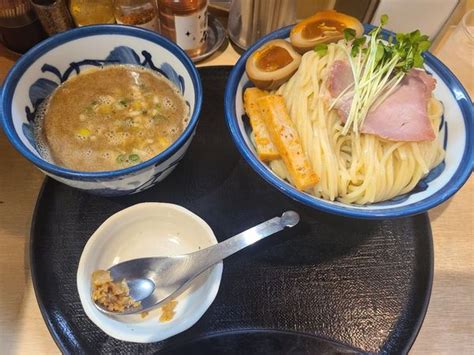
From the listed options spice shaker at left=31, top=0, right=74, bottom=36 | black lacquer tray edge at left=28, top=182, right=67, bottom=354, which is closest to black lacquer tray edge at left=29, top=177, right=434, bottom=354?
black lacquer tray edge at left=28, top=182, right=67, bottom=354

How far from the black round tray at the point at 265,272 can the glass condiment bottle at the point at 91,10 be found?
64cm

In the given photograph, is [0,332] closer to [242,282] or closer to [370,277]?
[242,282]

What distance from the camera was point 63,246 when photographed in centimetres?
109

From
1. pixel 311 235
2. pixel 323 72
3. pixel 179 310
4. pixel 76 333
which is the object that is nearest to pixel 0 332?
pixel 76 333

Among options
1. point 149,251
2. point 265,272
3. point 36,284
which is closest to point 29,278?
point 36,284

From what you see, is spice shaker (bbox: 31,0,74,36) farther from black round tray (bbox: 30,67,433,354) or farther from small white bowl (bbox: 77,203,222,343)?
small white bowl (bbox: 77,203,222,343)

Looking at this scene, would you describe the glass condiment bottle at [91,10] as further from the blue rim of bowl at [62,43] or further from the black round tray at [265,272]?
the black round tray at [265,272]

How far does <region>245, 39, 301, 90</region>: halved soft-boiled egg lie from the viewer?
43.9 inches

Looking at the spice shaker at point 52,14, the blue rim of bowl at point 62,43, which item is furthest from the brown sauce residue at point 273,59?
the spice shaker at point 52,14

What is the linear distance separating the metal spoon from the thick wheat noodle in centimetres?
22

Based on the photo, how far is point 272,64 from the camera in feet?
3.79

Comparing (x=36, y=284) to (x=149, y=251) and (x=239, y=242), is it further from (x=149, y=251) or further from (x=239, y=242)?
(x=239, y=242)

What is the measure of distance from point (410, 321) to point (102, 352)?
0.73 metres

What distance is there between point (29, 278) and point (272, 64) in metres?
0.87
